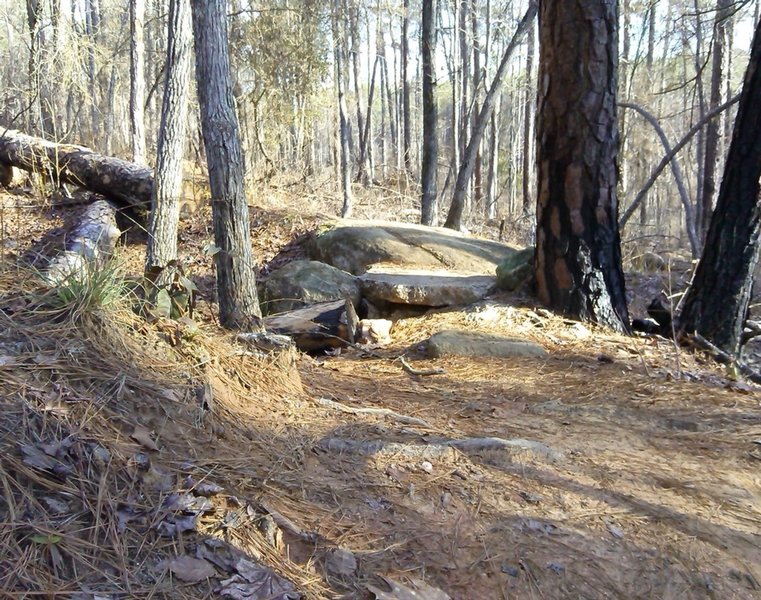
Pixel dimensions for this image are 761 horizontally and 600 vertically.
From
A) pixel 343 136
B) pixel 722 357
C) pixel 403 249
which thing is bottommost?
pixel 722 357

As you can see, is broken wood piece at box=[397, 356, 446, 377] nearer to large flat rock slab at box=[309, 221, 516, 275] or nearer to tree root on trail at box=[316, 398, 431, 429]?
tree root on trail at box=[316, 398, 431, 429]

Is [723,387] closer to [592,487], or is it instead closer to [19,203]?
[592,487]

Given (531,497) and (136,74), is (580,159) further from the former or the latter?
(136,74)

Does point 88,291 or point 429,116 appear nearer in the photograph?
point 88,291

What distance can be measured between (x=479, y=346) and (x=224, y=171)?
2551 mm

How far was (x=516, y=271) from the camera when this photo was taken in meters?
6.00

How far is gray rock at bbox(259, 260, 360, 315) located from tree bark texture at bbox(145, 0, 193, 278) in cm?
148

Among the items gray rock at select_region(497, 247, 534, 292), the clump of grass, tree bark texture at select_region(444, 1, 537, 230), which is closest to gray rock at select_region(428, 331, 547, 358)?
gray rock at select_region(497, 247, 534, 292)

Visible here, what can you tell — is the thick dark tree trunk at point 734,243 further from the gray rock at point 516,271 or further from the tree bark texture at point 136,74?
the tree bark texture at point 136,74

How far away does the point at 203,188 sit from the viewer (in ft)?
35.1

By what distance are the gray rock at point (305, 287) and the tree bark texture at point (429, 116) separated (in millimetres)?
4457

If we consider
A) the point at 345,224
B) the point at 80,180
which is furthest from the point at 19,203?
the point at 345,224

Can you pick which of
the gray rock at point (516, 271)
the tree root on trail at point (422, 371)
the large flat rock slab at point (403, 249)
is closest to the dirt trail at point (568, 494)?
the tree root on trail at point (422, 371)

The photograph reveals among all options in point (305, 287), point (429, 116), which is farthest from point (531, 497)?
point (429, 116)
